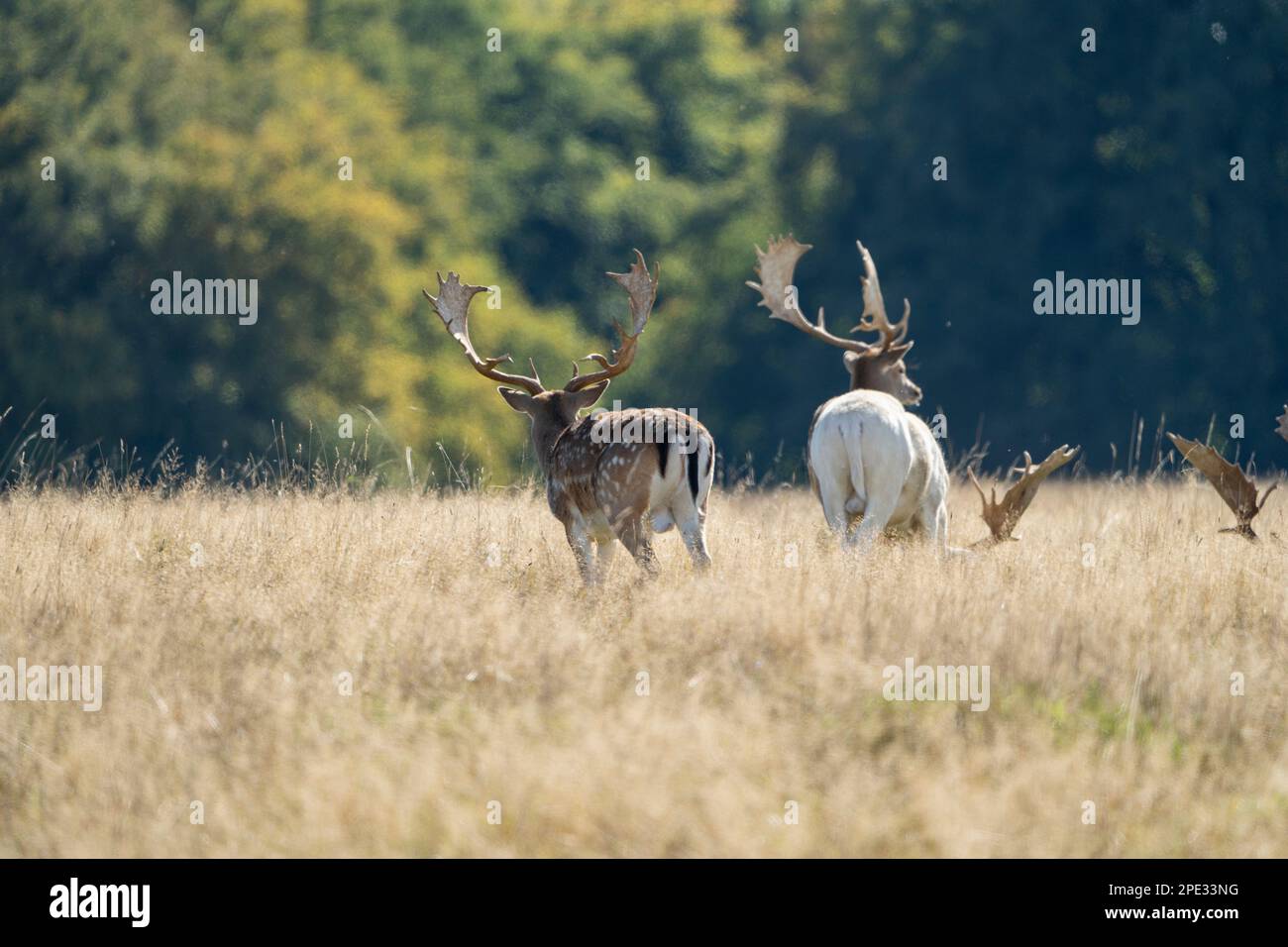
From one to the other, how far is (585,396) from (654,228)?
63.4ft

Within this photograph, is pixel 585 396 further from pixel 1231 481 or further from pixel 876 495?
pixel 1231 481

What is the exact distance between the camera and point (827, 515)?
9.78 m

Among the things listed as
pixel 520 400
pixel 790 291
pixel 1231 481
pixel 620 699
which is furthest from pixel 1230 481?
pixel 620 699

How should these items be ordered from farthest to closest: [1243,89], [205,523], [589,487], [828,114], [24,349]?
1. [828,114]
2. [1243,89]
3. [24,349]
4. [205,523]
5. [589,487]

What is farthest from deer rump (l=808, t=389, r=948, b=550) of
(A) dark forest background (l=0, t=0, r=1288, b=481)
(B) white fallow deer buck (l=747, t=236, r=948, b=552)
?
(A) dark forest background (l=0, t=0, r=1288, b=481)

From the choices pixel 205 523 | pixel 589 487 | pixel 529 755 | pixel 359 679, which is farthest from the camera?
pixel 205 523

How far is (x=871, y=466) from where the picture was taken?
953 cm

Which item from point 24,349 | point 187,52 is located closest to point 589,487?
point 24,349

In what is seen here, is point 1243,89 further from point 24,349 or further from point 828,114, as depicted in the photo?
point 24,349

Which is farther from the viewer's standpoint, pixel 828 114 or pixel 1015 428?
pixel 828 114

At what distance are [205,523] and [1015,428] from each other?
17300 millimetres

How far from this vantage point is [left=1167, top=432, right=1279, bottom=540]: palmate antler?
33.4 feet

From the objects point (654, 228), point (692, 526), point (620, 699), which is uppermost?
point (654, 228)

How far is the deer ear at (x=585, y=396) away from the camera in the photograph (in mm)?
10164
